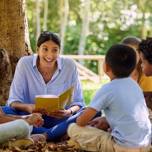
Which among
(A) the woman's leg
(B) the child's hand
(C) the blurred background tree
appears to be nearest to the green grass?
(B) the child's hand

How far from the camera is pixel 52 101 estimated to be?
4.56 meters

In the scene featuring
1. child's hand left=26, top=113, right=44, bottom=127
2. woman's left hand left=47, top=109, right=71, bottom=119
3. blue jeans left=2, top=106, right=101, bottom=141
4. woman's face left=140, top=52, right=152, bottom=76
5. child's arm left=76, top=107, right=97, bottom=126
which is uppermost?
woman's face left=140, top=52, right=152, bottom=76

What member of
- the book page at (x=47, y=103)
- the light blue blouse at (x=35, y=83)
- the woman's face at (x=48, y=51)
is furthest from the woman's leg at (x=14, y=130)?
the woman's face at (x=48, y=51)

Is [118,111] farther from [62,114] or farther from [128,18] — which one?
[128,18]

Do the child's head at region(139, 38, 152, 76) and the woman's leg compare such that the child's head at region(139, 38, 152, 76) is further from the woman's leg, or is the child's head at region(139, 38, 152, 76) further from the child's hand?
the woman's leg

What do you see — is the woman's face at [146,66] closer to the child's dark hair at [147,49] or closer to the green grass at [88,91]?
the child's dark hair at [147,49]

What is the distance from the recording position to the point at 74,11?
29.5 m

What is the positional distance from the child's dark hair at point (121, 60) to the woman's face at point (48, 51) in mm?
1037

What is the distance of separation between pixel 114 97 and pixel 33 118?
0.82m

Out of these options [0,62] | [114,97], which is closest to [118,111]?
[114,97]

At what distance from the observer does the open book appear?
4.54m

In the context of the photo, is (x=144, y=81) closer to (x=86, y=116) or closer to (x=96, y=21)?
(x=86, y=116)

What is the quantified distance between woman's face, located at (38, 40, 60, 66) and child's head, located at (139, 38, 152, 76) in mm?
882

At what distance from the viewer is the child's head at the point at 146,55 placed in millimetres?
4549
